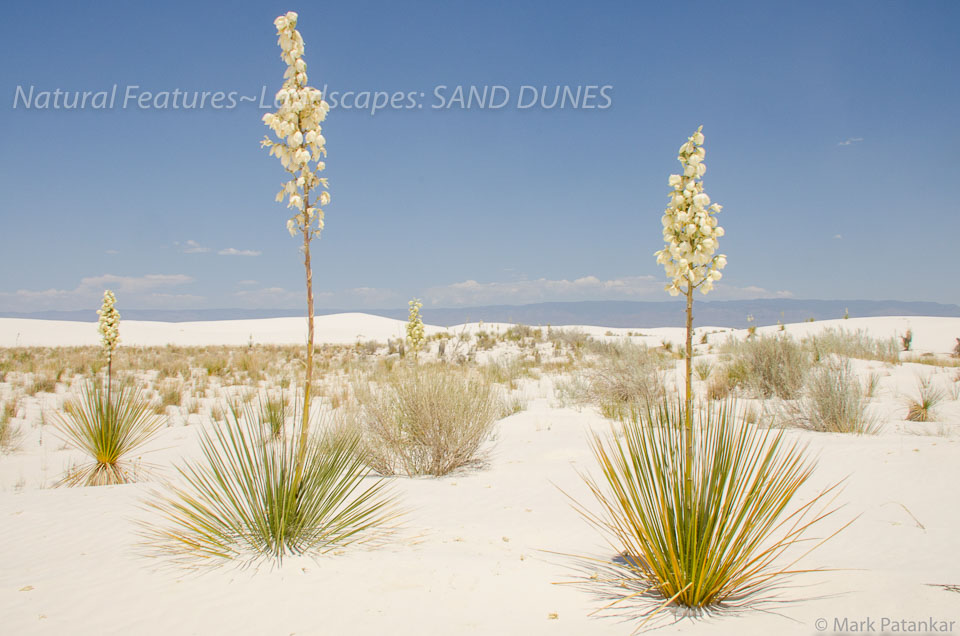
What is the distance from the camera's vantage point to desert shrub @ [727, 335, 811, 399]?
9.09 metres

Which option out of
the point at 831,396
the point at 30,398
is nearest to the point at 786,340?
the point at 831,396

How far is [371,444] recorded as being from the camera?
230 inches

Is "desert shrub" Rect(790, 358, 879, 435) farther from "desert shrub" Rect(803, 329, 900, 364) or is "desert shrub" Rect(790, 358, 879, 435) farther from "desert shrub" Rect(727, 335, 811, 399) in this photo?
"desert shrub" Rect(803, 329, 900, 364)

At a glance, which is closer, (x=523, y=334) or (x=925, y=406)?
(x=925, y=406)

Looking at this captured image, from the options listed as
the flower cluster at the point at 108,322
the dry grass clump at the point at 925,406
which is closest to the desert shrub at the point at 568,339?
the dry grass clump at the point at 925,406

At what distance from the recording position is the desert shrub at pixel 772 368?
29.8 ft

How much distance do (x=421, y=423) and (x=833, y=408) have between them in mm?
5624

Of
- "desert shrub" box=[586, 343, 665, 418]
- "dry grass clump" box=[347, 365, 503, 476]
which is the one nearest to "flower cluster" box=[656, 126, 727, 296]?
"dry grass clump" box=[347, 365, 503, 476]

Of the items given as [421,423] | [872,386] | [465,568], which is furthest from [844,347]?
[465,568]

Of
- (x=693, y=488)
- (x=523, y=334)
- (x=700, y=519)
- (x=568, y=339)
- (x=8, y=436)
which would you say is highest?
(x=523, y=334)

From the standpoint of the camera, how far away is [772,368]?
9.50m

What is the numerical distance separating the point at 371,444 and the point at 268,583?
308 centimetres

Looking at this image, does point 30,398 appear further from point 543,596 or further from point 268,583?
point 543,596

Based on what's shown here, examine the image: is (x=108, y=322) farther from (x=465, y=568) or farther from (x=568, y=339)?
(x=568, y=339)
